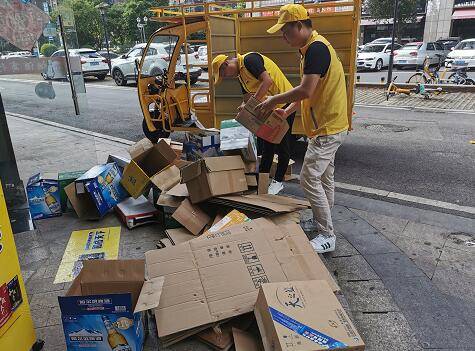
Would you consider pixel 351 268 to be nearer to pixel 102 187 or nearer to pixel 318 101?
pixel 318 101

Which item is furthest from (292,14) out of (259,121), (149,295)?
(149,295)

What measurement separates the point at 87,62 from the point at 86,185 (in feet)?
61.1

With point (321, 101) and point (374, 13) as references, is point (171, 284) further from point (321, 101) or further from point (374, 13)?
point (374, 13)

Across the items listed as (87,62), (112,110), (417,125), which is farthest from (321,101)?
(87,62)

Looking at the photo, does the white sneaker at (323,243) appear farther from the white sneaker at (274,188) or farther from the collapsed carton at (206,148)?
the collapsed carton at (206,148)

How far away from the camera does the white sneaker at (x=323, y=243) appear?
11.2ft

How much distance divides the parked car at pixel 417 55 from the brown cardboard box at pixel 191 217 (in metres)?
20.3

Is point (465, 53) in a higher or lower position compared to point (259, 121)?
lower

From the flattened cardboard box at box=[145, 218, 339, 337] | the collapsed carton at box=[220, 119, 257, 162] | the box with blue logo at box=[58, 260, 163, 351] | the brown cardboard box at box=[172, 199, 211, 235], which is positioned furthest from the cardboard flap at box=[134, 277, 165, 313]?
the collapsed carton at box=[220, 119, 257, 162]

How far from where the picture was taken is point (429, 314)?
2.75 metres

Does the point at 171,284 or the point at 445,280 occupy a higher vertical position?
the point at 171,284

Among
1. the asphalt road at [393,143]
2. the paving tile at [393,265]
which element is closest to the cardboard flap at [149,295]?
the paving tile at [393,265]

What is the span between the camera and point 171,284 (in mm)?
2594

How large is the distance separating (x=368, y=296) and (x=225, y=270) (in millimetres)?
1087
